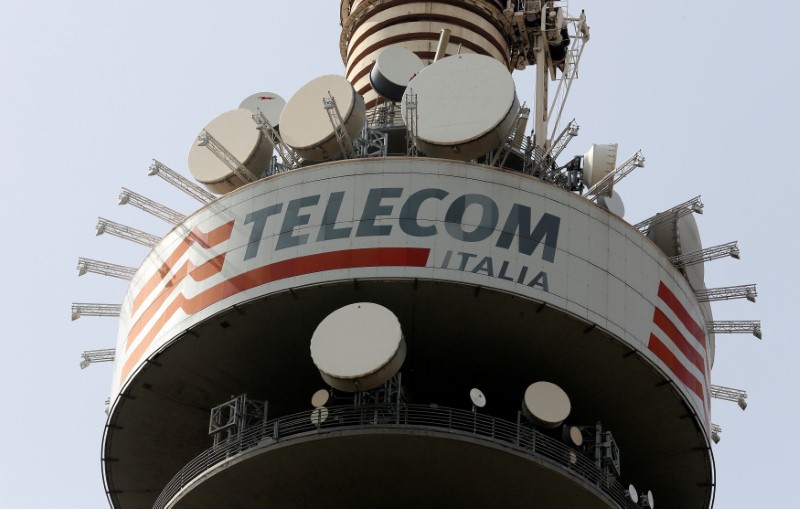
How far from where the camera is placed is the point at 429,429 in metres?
39.1

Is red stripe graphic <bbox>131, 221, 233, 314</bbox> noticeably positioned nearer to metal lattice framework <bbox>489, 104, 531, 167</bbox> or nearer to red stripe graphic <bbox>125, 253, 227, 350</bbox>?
red stripe graphic <bbox>125, 253, 227, 350</bbox>

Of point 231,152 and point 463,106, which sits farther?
point 231,152

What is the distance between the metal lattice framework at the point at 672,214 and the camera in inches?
1805

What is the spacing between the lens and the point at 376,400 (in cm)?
3997

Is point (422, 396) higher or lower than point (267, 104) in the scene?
lower

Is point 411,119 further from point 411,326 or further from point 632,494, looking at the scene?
point 632,494

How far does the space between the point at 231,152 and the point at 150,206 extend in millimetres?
3234

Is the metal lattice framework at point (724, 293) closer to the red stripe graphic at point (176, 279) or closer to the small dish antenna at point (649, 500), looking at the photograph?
the small dish antenna at point (649, 500)

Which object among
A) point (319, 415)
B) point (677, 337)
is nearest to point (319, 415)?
point (319, 415)

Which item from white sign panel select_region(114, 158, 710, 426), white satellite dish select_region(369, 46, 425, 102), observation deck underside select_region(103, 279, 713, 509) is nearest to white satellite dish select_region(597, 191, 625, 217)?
white sign panel select_region(114, 158, 710, 426)

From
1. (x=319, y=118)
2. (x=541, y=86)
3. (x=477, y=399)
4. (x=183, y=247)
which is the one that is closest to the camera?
(x=477, y=399)

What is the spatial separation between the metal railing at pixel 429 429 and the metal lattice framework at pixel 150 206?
8409 millimetres

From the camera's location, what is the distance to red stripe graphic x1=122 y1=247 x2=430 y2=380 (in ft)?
133

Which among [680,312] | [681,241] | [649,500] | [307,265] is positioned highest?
[681,241]
